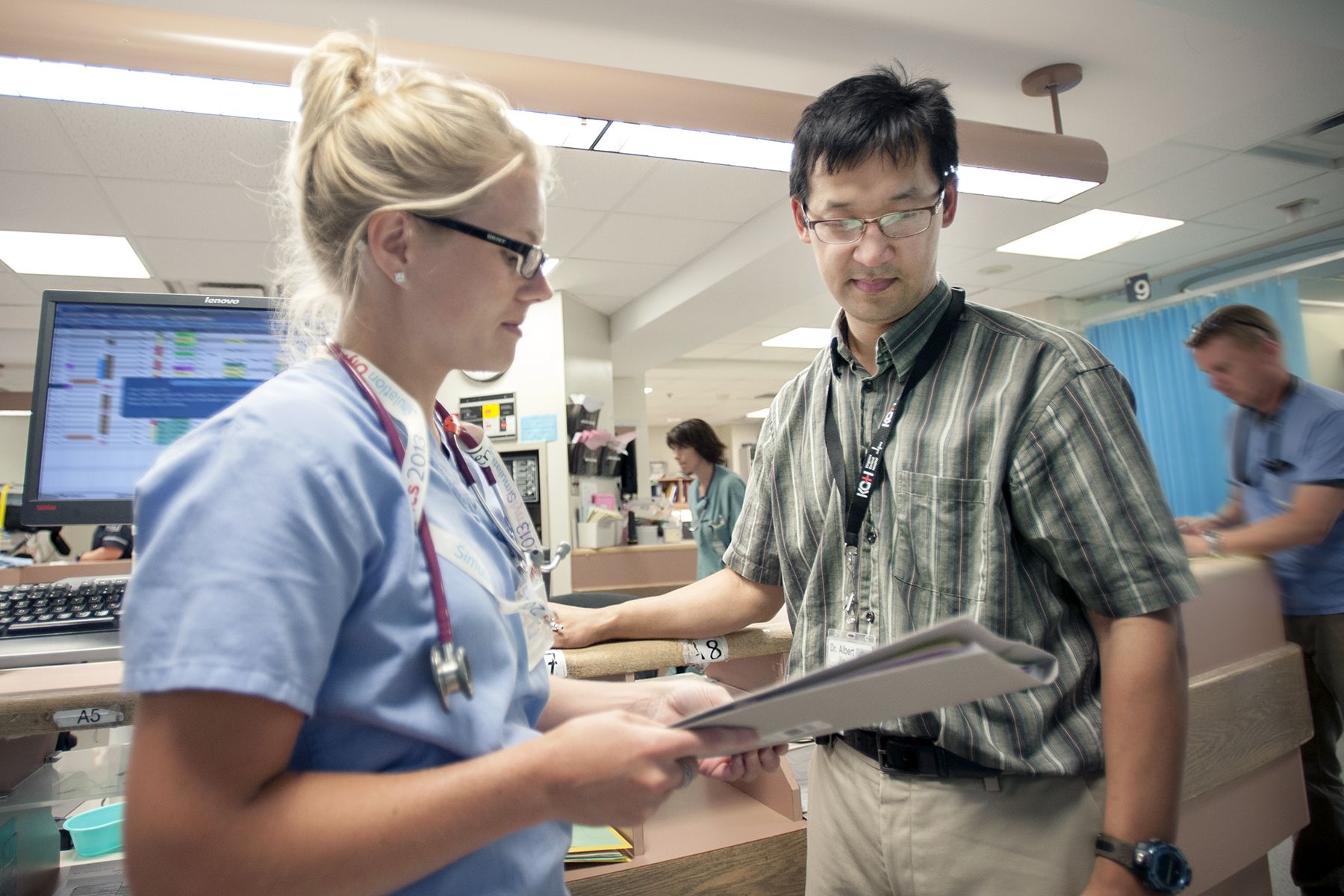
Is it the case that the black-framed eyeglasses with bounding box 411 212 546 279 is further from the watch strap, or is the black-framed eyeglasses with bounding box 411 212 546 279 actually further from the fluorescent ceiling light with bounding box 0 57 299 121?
the fluorescent ceiling light with bounding box 0 57 299 121

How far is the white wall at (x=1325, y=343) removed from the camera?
720 cm

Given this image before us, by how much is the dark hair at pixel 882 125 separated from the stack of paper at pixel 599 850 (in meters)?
1.08

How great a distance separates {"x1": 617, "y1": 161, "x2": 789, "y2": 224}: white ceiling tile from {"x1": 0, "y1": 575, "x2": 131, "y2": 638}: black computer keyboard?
3.27m

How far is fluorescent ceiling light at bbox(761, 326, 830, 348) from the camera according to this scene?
25.8 ft

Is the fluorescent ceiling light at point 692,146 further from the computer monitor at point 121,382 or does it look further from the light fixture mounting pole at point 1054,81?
the computer monitor at point 121,382

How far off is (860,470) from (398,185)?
0.73 metres

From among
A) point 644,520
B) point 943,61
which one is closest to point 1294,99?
point 943,61

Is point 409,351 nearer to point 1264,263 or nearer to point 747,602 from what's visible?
point 747,602

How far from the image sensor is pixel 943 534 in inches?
38.9

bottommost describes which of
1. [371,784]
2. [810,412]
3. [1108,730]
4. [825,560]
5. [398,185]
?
[1108,730]

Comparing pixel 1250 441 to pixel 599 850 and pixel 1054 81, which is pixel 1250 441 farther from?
pixel 599 850

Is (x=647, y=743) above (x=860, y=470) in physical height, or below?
below

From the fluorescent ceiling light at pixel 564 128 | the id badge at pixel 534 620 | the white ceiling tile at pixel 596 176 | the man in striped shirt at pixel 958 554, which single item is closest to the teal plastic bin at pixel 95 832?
the man in striped shirt at pixel 958 554

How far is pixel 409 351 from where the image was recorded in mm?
727
